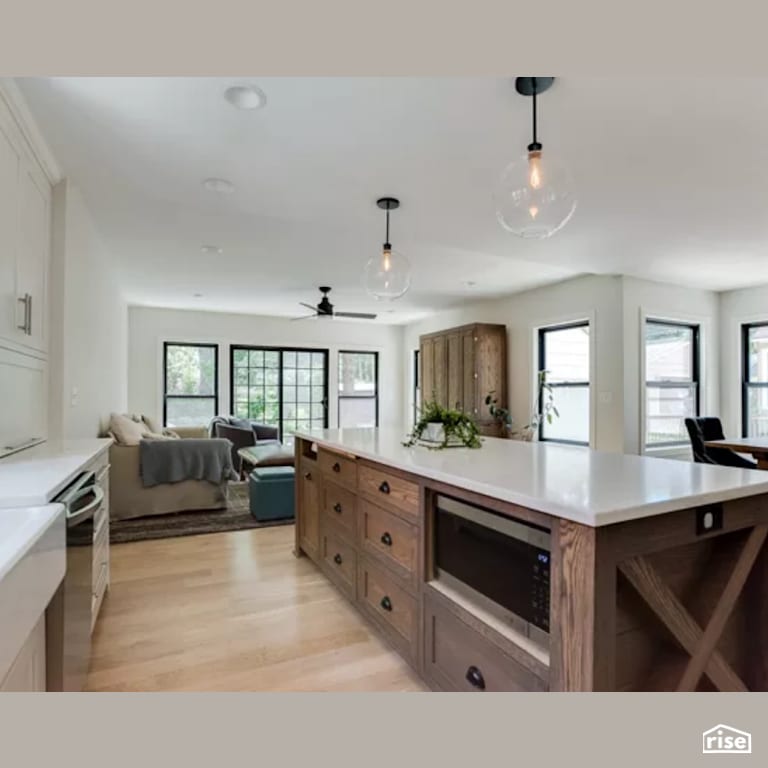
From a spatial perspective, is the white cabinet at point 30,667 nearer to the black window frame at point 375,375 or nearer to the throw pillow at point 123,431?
the throw pillow at point 123,431

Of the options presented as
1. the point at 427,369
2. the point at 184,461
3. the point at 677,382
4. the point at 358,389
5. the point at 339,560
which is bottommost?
the point at 339,560

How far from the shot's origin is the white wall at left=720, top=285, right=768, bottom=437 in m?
5.66

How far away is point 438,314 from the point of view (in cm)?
830

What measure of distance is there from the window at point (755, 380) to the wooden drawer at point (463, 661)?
5.83 meters

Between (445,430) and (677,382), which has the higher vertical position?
(677,382)

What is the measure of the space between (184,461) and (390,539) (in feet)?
10.2

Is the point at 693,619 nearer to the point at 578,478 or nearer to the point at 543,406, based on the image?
the point at 578,478

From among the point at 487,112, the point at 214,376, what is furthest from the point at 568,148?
the point at 214,376

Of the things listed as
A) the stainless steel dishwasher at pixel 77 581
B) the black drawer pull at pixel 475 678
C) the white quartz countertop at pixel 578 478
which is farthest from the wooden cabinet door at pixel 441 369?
the stainless steel dishwasher at pixel 77 581

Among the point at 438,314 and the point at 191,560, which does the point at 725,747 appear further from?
the point at 438,314

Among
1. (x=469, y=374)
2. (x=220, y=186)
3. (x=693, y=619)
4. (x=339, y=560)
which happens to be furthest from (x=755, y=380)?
(x=220, y=186)

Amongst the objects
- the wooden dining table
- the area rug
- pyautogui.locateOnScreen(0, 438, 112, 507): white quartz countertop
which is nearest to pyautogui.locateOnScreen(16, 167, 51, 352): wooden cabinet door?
pyautogui.locateOnScreen(0, 438, 112, 507): white quartz countertop

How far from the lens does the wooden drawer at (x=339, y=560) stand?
2.49 metres

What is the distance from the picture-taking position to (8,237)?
2.12 metres
